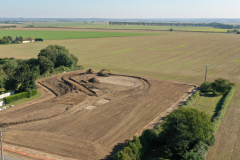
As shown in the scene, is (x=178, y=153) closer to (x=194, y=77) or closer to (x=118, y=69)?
(x=194, y=77)

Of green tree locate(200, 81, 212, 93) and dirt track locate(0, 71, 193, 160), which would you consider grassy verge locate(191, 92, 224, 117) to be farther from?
dirt track locate(0, 71, 193, 160)

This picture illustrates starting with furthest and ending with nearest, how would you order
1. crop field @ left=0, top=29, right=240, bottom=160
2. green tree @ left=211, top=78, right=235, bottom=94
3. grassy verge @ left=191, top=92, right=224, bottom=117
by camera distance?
green tree @ left=211, top=78, right=235, bottom=94, grassy verge @ left=191, top=92, right=224, bottom=117, crop field @ left=0, top=29, right=240, bottom=160

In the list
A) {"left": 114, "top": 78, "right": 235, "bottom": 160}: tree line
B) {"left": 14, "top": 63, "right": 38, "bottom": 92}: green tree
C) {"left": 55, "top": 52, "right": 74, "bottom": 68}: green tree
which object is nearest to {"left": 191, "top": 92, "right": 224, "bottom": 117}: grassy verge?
{"left": 114, "top": 78, "right": 235, "bottom": 160}: tree line

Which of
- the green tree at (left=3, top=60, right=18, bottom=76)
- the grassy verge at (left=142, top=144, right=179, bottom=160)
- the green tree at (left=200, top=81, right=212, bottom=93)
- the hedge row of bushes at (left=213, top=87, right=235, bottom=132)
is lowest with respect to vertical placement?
the grassy verge at (left=142, top=144, right=179, bottom=160)

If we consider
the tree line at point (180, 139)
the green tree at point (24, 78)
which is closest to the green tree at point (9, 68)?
the green tree at point (24, 78)

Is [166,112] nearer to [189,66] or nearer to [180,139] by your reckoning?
[180,139]

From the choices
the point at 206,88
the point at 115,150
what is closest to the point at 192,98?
the point at 206,88

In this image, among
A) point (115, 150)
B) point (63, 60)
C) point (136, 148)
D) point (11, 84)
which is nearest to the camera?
point (136, 148)
